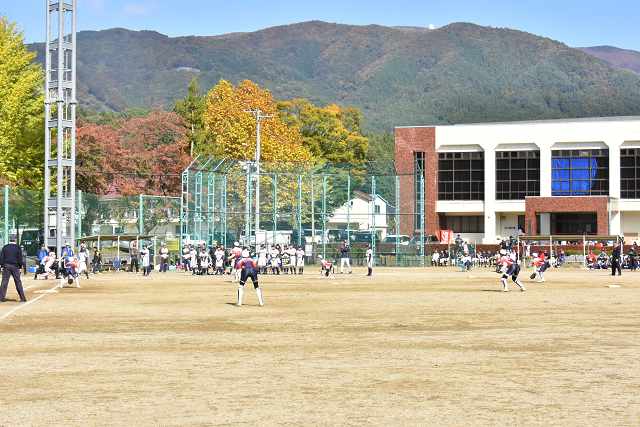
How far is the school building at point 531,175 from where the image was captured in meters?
64.4

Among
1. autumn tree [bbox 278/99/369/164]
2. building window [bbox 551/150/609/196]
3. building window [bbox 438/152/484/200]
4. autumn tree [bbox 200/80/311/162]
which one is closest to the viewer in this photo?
autumn tree [bbox 200/80/311/162]

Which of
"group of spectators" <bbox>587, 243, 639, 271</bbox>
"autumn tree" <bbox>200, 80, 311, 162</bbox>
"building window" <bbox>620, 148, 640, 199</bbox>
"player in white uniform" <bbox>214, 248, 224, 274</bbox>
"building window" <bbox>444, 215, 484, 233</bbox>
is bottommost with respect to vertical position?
"group of spectators" <bbox>587, 243, 639, 271</bbox>

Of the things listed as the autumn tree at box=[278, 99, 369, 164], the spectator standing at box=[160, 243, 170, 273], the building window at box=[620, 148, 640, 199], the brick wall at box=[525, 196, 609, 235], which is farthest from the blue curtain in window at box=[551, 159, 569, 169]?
the spectator standing at box=[160, 243, 170, 273]

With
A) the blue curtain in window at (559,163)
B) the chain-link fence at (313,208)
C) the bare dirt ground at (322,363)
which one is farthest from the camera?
the blue curtain in window at (559,163)

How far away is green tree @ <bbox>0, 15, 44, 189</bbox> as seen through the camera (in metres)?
46.5

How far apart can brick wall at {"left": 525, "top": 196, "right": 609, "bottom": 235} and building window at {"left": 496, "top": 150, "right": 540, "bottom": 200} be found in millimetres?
3333

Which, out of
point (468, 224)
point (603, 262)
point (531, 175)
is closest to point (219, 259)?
point (603, 262)

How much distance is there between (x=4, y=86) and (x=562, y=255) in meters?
38.7

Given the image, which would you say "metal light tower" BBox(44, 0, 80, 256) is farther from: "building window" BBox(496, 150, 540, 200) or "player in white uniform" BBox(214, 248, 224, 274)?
"building window" BBox(496, 150, 540, 200)

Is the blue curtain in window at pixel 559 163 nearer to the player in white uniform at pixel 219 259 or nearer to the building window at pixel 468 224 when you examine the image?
the building window at pixel 468 224

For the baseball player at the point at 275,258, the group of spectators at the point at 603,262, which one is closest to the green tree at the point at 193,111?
the baseball player at the point at 275,258

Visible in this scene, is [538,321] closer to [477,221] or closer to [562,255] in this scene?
[562,255]

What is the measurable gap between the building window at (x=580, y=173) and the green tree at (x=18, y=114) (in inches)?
1719

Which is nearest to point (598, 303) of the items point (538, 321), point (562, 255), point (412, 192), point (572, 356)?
point (538, 321)
